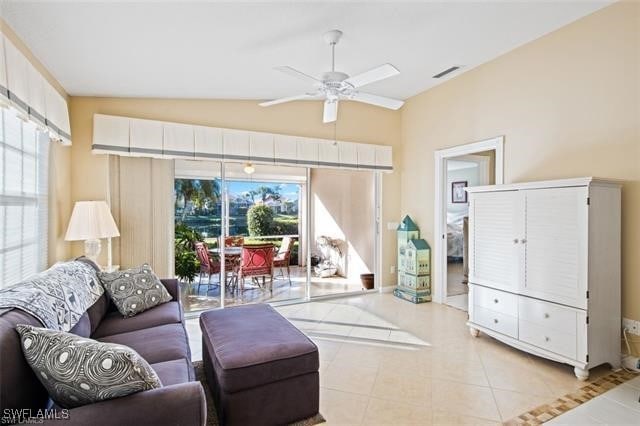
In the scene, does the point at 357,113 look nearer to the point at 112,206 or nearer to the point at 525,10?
the point at 525,10

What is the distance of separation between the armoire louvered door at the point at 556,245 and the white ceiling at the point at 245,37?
165 cm

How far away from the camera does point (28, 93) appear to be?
2.34 meters

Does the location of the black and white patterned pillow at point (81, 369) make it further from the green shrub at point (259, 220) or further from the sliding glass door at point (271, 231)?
the green shrub at point (259, 220)

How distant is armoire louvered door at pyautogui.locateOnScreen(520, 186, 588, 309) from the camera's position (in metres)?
2.59

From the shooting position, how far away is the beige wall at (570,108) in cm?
275

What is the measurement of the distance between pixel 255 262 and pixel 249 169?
1.31 m

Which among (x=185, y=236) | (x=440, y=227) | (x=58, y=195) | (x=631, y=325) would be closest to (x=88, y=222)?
(x=58, y=195)

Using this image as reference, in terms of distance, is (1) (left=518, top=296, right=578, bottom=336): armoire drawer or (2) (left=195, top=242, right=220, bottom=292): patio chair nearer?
(1) (left=518, top=296, right=578, bottom=336): armoire drawer

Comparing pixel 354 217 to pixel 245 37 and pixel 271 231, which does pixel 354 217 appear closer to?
pixel 271 231

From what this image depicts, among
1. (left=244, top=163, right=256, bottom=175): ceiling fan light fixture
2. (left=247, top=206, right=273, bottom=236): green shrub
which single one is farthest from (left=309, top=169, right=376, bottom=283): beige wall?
(left=244, top=163, right=256, bottom=175): ceiling fan light fixture

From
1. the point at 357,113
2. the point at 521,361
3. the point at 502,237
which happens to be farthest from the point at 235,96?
the point at 521,361

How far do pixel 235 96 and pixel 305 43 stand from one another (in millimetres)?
1577

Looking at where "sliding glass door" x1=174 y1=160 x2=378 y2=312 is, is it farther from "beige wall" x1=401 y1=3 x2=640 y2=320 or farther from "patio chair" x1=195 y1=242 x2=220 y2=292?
"beige wall" x1=401 y1=3 x2=640 y2=320

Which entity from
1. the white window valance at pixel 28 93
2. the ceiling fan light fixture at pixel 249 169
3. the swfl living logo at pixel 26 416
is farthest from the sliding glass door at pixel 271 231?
the swfl living logo at pixel 26 416
